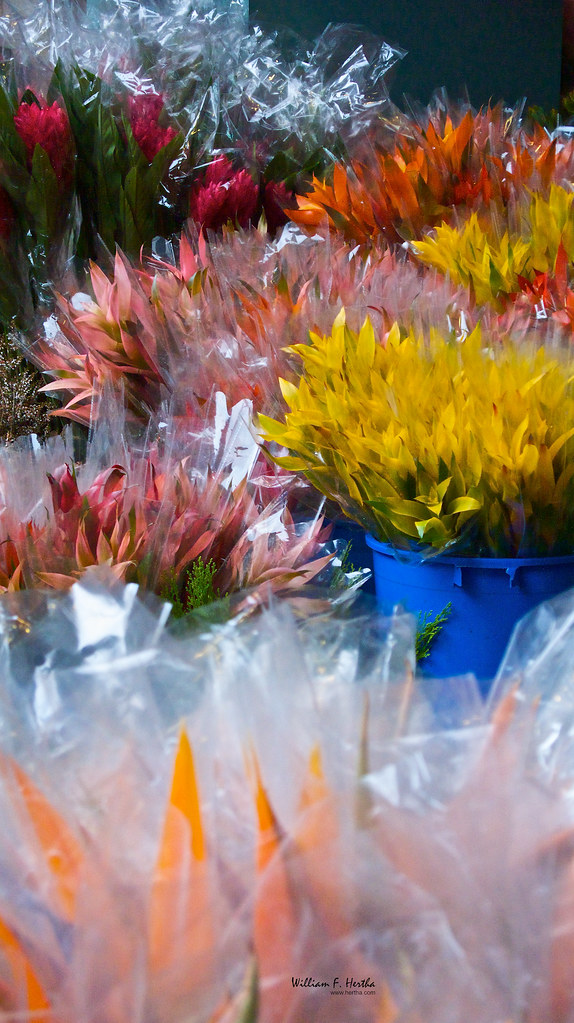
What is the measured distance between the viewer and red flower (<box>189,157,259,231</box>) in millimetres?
1210

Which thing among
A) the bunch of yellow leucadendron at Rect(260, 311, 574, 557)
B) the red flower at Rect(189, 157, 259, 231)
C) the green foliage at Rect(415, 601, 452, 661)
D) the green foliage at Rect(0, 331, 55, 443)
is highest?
the red flower at Rect(189, 157, 259, 231)

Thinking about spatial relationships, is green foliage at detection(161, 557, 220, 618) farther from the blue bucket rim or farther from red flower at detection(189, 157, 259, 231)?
red flower at detection(189, 157, 259, 231)

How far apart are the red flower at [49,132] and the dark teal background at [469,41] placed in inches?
41.0

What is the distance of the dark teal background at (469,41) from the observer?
6.77 ft

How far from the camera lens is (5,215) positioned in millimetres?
1137

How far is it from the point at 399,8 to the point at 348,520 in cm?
181

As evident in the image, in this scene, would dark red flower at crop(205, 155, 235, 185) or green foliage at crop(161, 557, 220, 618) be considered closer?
green foliage at crop(161, 557, 220, 618)

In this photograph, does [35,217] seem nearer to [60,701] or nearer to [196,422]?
[196,422]

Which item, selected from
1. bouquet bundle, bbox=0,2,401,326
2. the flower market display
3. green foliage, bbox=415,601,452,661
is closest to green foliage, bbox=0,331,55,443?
the flower market display

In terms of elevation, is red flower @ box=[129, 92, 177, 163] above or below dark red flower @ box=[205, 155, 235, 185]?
above

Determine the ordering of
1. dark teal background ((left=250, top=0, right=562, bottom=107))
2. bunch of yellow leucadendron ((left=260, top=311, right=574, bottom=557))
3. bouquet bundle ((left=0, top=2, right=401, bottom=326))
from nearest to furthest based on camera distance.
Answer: bunch of yellow leucadendron ((left=260, top=311, right=574, bottom=557)) < bouquet bundle ((left=0, top=2, right=401, bottom=326)) < dark teal background ((left=250, top=0, right=562, bottom=107))

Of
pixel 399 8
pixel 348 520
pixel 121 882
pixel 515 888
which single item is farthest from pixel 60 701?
pixel 399 8

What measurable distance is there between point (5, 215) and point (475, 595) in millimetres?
860

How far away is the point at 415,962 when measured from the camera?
0.30 meters
